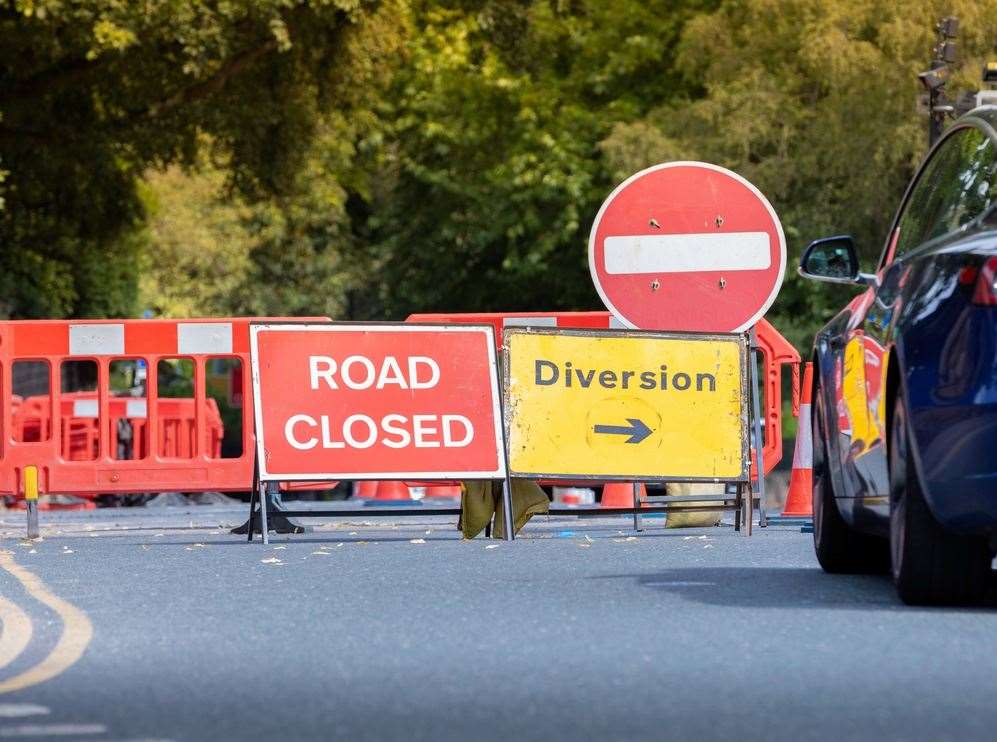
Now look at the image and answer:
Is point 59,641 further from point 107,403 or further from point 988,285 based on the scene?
point 107,403

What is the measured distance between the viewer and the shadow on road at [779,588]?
28.3 ft

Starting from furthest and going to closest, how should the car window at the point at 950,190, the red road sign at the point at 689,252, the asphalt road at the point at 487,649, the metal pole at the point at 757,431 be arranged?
the red road sign at the point at 689,252, the metal pole at the point at 757,431, the car window at the point at 950,190, the asphalt road at the point at 487,649

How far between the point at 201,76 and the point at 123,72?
1034mm

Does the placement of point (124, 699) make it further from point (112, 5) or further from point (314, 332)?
point (112, 5)

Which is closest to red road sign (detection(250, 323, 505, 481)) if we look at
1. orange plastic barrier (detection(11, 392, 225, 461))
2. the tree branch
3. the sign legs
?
the sign legs

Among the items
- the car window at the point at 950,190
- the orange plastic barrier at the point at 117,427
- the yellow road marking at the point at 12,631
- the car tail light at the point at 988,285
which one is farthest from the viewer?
the orange plastic barrier at the point at 117,427

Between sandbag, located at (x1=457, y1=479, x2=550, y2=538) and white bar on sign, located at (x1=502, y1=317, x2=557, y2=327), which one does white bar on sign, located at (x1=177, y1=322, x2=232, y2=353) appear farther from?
sandbag, located at (x1=457, y1=479, x2=550, y2=538)

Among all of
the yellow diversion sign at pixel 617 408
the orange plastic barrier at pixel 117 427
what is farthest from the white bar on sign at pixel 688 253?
the orange plastic barrier at pixel 117 427

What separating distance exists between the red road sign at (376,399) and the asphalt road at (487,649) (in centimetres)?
119

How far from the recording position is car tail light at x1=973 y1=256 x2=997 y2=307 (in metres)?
7.75

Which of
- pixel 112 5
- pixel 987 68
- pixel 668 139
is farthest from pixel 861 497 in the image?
pixel 668 139

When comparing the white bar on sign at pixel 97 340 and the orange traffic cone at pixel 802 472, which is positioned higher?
the white bar on sign at pixel 97 340

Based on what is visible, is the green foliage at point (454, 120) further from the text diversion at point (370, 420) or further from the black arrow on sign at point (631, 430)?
the black arrow on sign at point (631, 430)

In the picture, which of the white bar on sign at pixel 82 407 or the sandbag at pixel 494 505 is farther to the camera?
the white bar on sign at pixel 82 407
